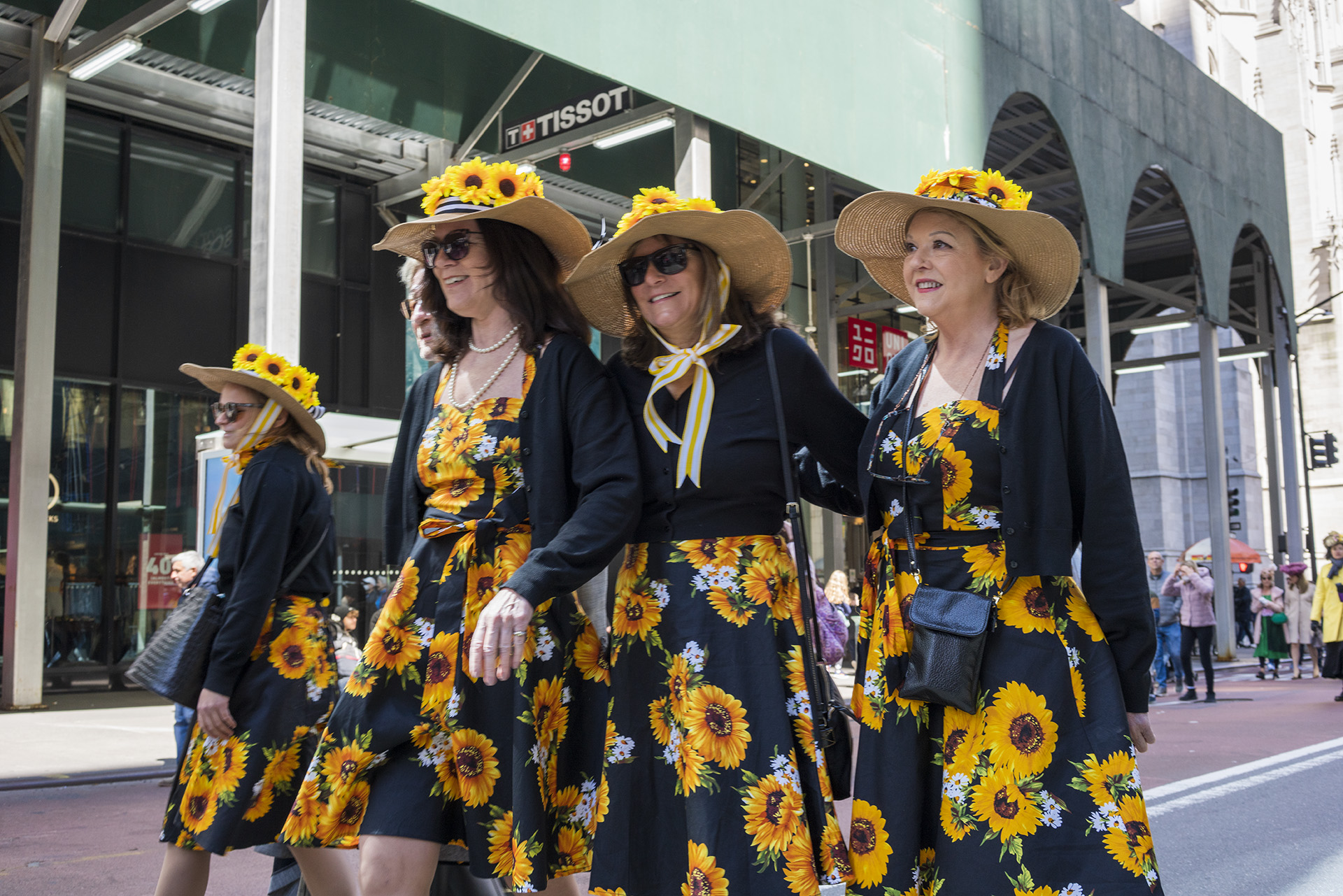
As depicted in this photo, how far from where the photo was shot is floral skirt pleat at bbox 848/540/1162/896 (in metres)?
2.41


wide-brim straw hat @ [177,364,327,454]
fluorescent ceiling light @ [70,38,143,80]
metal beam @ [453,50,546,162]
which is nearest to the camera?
wide-brim straw hat @ [177,364,327,454]

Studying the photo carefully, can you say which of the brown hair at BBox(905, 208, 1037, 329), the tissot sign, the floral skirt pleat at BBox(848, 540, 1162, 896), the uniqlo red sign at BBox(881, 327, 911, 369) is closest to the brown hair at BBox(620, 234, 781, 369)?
the brown hair at BBox(905, 208, 1037, 329)

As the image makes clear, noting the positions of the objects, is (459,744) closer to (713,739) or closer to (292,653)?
(713,739)

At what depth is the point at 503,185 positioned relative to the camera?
314 centimetres

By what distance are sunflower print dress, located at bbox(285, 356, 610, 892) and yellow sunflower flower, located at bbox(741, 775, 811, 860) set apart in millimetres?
364

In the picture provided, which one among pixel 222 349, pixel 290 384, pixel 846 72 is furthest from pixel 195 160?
pixel 290 384

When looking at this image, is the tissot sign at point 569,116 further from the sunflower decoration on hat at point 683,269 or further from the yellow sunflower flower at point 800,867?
the yellow sunflower flower at point 800,867

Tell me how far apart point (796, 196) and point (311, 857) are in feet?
61.9

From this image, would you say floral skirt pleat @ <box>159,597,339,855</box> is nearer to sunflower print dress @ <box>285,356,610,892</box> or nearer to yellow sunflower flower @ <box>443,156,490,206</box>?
sunflower print dress @ <box>285,356,610,892</box>

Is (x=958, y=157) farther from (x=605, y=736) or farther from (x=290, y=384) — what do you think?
(x=605, y=736)

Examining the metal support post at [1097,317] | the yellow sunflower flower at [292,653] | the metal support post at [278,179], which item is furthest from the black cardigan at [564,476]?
the metal support post at [1097,317]

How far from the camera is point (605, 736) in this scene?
2.84 m

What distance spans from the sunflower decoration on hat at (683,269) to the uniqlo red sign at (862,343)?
19.7m

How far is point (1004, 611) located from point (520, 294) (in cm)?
150
